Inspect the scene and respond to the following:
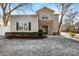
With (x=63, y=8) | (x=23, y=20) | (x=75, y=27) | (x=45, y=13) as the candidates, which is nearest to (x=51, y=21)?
(x=45, y=13)

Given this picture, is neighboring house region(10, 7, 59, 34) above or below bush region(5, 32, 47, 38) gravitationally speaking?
above

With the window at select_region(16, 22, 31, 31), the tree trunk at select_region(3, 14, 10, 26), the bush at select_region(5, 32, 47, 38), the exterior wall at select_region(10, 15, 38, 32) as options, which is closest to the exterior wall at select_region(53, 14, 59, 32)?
the bush at select_region(5, 32, 47, 38)

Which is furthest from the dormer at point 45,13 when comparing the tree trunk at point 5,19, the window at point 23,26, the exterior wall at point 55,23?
the tree trunk at point 5,19

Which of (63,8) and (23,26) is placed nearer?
(63,8)

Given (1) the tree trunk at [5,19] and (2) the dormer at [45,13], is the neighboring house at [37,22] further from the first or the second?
(1) the tree trunk at [5,19]

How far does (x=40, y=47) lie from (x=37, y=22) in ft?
2.66

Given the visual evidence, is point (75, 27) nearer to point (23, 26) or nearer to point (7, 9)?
point (23, 26)

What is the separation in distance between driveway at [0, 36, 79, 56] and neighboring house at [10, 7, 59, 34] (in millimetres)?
316

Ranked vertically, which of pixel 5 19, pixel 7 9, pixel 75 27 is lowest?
pixel 75 27

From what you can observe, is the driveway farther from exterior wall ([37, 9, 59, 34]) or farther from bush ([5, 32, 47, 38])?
exterior wall ([37, 9, 59, 34])

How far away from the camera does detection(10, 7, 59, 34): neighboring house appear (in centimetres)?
499

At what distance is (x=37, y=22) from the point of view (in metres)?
5.18

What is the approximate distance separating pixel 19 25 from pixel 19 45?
0.63 m

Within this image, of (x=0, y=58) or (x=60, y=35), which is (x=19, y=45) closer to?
(x=0, y=58)
